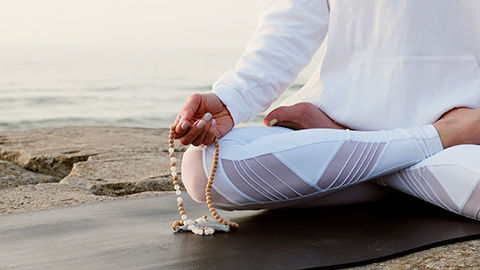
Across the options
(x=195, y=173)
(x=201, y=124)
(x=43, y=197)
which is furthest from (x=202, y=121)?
(x=43, y=197)

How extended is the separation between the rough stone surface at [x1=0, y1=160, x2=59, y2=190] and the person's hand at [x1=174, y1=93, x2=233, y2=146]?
1.05 m

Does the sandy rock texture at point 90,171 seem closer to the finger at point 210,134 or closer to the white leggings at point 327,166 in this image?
the white leggings at point 327,166

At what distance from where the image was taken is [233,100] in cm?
120

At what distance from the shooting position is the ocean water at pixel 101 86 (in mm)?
7207

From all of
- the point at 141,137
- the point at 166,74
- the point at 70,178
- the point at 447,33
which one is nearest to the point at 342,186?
the point at 447,33

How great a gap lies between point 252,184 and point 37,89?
8.49 meters

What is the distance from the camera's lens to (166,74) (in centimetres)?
1180

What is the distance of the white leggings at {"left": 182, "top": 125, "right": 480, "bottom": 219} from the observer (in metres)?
1.09

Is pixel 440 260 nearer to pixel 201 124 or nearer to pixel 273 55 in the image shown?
pixel 201 124

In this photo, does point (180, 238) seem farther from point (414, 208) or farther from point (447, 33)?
point (447, 33)

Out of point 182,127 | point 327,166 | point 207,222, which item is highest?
point 182,127

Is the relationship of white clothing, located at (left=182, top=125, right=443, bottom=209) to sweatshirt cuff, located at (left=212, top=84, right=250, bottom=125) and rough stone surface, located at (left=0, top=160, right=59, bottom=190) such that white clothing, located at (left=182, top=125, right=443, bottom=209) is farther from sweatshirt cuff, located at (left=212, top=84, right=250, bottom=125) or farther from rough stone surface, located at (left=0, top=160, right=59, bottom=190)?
rough stone surface, located at (left=0, top=160, right=59, bottom=190)

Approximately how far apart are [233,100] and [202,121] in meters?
0.18

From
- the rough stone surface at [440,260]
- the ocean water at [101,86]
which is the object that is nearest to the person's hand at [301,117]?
the rough stone surface at [440,260]
